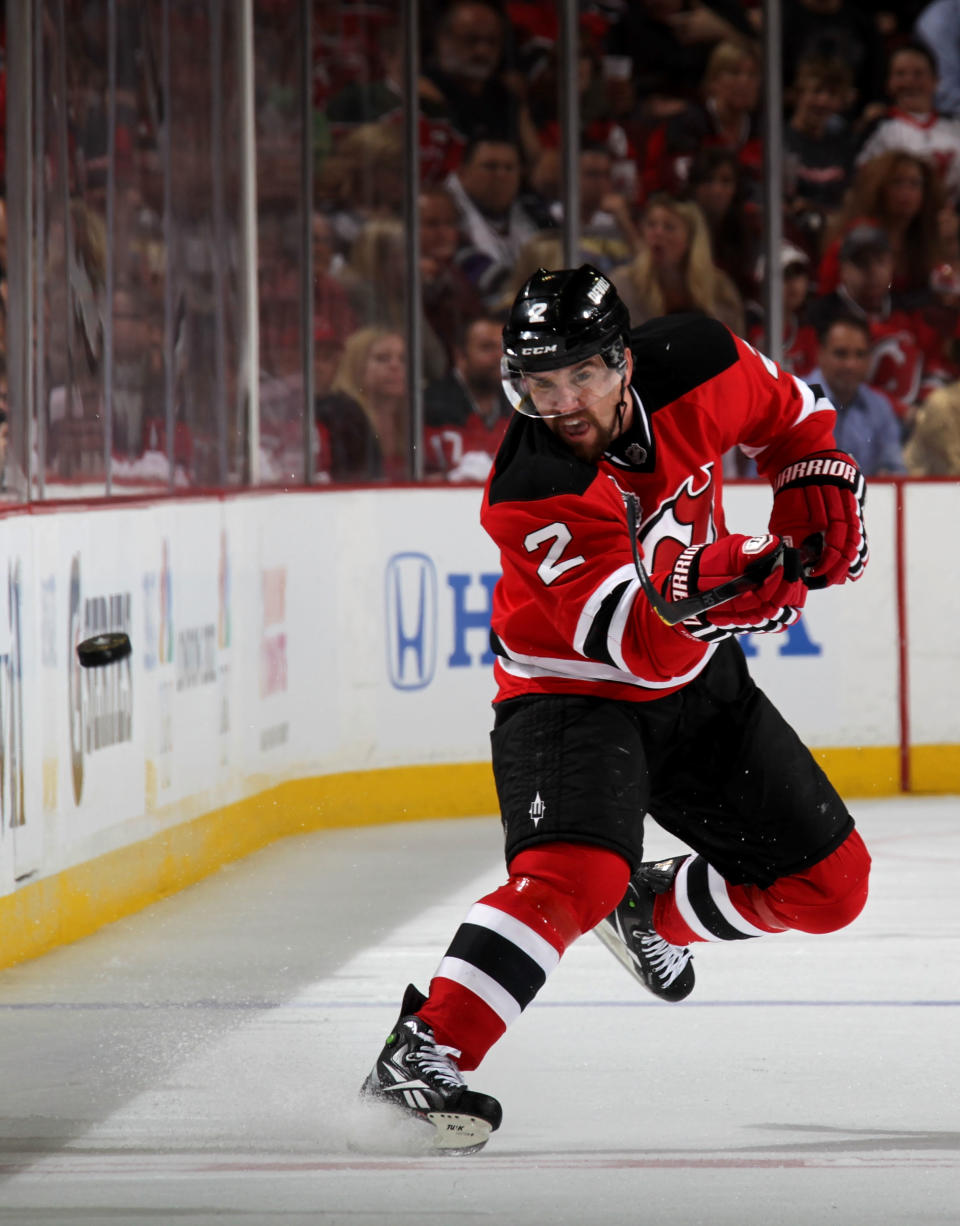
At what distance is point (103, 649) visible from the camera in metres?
4.58

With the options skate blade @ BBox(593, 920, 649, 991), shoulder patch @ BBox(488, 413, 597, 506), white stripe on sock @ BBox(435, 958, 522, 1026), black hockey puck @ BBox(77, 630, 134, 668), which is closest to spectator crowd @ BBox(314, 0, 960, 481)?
black hockey puck @ BBox(77, 630, 134, 668)

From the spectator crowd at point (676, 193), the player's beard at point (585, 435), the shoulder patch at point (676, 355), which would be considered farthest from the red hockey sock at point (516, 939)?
the spectator crowd at point (676, 193)

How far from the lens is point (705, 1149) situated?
2785mm

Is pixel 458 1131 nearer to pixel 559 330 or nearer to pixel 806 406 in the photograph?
pixel 559 330

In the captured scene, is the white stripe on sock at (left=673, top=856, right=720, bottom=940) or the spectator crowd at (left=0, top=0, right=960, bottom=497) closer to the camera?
the white stripe on sock at (left=673, top=856, right=720, bottom=940)

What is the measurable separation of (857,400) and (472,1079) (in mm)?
4996

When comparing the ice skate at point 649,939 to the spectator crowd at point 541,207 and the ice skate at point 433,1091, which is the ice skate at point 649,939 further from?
the spectator crowd at point 541,207

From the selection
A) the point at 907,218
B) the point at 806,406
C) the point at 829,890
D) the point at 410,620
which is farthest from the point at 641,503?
the point at 907,218

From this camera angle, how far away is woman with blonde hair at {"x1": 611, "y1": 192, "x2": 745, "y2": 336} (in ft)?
25.4

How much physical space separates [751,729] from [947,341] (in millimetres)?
5347

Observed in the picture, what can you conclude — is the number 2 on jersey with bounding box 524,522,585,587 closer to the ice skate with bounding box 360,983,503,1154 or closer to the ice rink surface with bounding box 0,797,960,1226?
the ice skate with bounding box 360,983,503,1154

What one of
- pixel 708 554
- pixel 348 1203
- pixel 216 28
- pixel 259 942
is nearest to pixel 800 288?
pixel 216 28

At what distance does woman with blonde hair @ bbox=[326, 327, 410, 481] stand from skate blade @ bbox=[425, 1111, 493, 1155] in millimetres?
4385

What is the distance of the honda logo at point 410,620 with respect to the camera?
649 cm
